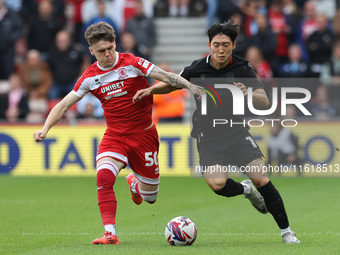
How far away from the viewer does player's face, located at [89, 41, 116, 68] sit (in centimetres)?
873

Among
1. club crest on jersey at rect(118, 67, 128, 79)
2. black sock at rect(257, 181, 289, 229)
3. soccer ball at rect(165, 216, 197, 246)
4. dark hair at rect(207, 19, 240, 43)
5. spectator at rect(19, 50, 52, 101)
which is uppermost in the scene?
dark hair at rect(207, 19, 240, 43)

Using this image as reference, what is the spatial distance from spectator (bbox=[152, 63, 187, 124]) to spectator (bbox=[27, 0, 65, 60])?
12.6 feet

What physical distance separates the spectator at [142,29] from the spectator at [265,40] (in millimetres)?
2639

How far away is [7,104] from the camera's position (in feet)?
62.0

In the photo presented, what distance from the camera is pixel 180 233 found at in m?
8.51

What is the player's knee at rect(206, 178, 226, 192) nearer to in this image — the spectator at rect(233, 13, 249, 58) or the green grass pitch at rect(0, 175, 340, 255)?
the green grass pitch at rect(0, 175, 340, 255)

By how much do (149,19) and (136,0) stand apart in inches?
23.1

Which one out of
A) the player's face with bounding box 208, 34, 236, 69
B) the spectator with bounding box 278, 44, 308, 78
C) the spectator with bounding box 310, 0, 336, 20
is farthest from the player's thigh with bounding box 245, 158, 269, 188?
the spectator with bounding box 310, 0, 336, 20

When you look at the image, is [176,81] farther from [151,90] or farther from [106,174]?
[106,174]

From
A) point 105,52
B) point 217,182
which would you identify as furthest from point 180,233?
point 105,52

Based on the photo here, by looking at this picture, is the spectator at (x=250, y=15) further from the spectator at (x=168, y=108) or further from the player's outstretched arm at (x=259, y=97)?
the player's outstretched arm at (x=259, y=97)

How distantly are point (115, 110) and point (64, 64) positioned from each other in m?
10.6

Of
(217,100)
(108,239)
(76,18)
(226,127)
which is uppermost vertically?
(76,18)

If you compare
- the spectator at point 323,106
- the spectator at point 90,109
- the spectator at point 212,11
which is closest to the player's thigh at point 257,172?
the spectator at point 323,106
